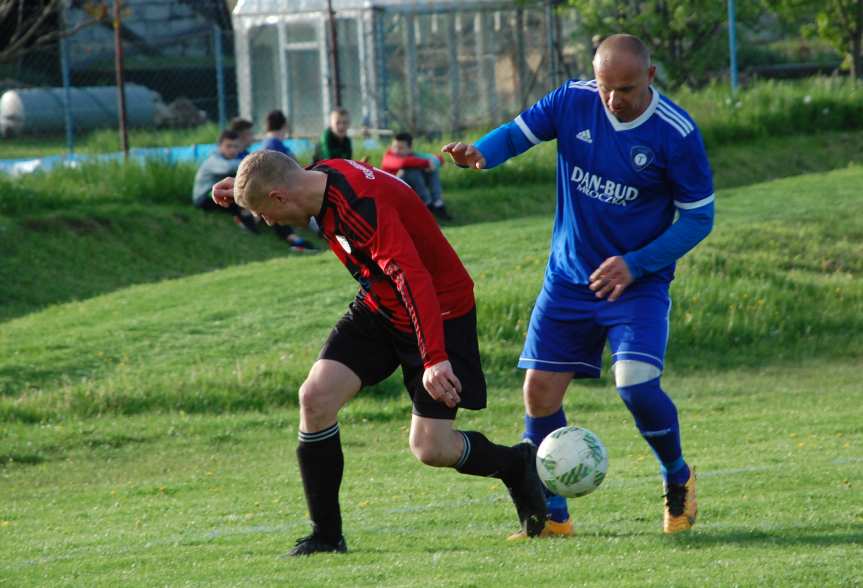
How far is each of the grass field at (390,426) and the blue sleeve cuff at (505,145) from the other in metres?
1.79

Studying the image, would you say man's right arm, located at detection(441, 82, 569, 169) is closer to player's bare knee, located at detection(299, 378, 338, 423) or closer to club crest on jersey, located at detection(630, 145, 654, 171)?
club crest on jersey, located at detection(630, 145, 654, 171)

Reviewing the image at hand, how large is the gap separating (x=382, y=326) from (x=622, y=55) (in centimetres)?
159

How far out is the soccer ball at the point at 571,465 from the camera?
6.31 metres

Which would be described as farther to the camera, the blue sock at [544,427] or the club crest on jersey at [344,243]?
the blue sock at [544,427]

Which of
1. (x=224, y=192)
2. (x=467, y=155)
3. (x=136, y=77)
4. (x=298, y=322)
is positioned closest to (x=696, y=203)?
(x=467, y=155)

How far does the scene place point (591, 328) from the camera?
259 inches

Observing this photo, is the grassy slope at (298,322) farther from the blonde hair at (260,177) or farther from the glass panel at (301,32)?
the glass panel at (301,32)

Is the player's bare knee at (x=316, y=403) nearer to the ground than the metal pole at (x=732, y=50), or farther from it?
nearer to the ground

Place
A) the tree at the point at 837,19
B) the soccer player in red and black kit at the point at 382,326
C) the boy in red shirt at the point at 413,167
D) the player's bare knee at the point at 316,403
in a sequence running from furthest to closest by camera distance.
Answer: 1. the tree at the point at 837,19
2. the boy in red shirt at the point at 413,167
3. the player's bare knee at the point at 316,403
4. the soccer player in red and black kit at the point at 382,326

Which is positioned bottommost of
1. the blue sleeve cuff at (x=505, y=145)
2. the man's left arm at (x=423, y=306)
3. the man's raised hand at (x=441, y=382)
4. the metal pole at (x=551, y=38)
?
the man's raised hand at (x=441, y=382)

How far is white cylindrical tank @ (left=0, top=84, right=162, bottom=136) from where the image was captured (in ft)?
102

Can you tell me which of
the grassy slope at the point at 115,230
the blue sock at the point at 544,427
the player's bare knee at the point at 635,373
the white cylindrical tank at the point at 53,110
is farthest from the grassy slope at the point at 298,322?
the white cylindrical tank at the point at 53,110

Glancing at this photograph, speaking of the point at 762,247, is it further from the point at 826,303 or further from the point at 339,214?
the point at 339,214

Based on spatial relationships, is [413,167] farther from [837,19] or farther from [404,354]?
[837,19]
